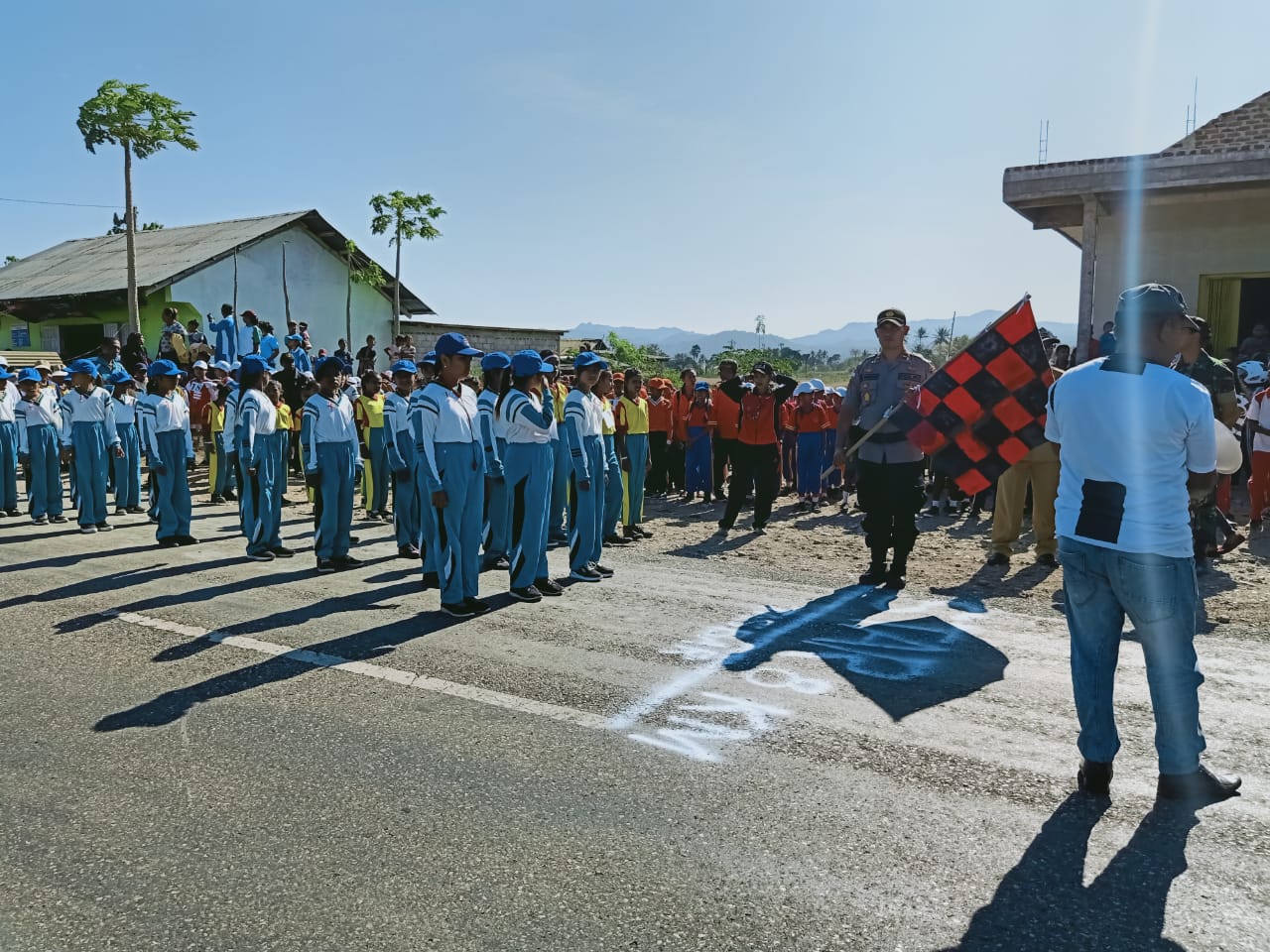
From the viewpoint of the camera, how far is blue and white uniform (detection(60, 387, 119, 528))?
12055 mm

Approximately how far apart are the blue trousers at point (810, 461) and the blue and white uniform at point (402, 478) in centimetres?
658

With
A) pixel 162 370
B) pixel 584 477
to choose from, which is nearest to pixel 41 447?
pixel 162 370

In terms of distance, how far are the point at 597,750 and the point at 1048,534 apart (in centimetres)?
622

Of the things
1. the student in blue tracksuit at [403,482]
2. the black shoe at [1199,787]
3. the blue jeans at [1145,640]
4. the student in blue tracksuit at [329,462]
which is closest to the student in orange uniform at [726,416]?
the student in blue tracksuit at [403,482]

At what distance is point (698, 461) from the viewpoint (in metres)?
15.9

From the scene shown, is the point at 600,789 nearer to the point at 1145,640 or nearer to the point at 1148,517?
the point at 1145,640

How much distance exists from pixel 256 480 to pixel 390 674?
16.3ft

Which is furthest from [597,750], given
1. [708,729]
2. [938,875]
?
[938,875]

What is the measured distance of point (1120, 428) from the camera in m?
3.85

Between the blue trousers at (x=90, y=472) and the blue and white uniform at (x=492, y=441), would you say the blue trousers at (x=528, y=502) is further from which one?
the blue trousers at (x=90, y=472)

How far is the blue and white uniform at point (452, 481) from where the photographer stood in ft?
23.4

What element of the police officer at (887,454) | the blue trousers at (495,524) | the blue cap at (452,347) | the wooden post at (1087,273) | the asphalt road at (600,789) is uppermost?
the wooden post at (1087,273)

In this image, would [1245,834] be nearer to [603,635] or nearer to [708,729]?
[708,729]

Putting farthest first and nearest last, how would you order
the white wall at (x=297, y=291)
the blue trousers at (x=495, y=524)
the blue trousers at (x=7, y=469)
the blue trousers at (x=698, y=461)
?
the white wall at (x=297, y=291)
the blue trousers at (x=698, y=461)
the blue trousers at (x=7, y=469)
the blue trousers at (x=495, y=524)
